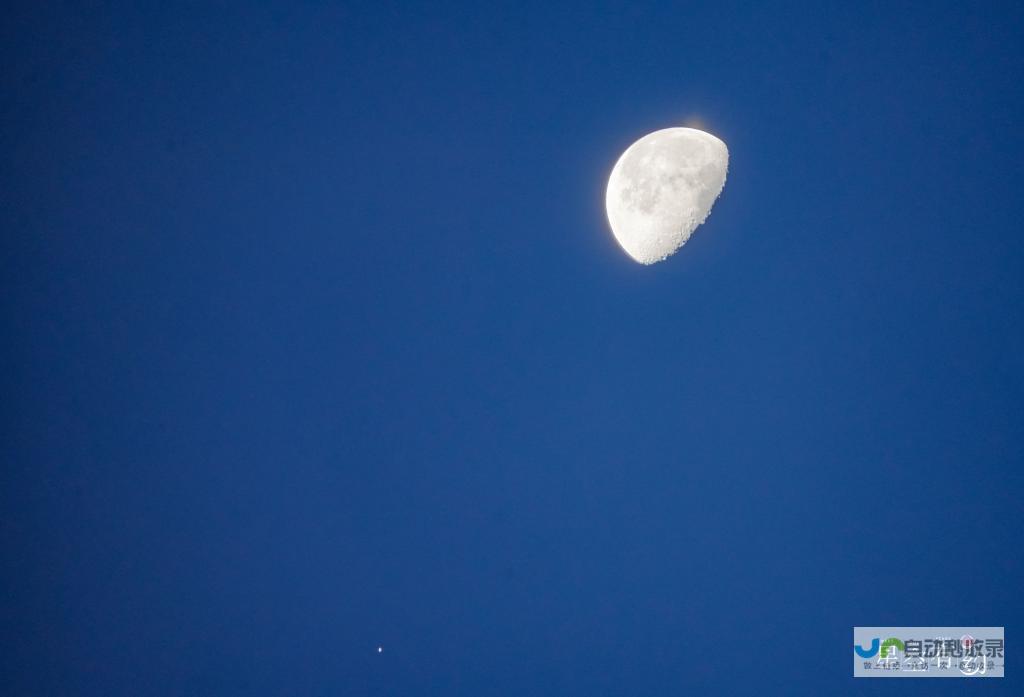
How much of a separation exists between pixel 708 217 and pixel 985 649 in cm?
283

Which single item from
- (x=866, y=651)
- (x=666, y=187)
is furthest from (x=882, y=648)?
(x=666, y=187)

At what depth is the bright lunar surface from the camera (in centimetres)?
248

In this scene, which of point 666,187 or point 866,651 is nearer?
point 666,187

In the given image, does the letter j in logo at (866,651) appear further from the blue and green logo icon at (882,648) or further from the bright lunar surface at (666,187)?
the bright lunar surface at (666,187)

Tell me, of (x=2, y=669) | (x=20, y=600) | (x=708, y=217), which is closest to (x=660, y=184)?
(x=708, y=217)

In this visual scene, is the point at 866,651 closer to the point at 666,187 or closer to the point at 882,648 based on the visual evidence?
the point at 882,648

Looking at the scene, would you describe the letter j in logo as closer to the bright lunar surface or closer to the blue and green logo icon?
the blue and green logo icon

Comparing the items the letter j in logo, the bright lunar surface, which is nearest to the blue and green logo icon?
the letter j in logo

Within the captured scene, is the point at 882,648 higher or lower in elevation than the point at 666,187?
lower

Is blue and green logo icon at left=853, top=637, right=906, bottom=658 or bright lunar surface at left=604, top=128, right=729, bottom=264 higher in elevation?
bright lunar surface at left=604, top=128, right=729, bottom=264

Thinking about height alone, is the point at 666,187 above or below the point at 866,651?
above

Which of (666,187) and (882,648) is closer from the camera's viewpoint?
(666,187)

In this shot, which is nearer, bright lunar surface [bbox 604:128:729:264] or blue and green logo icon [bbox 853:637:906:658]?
bright lunar surface [bbox 604:128:729:264]

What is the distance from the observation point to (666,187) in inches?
97.9
